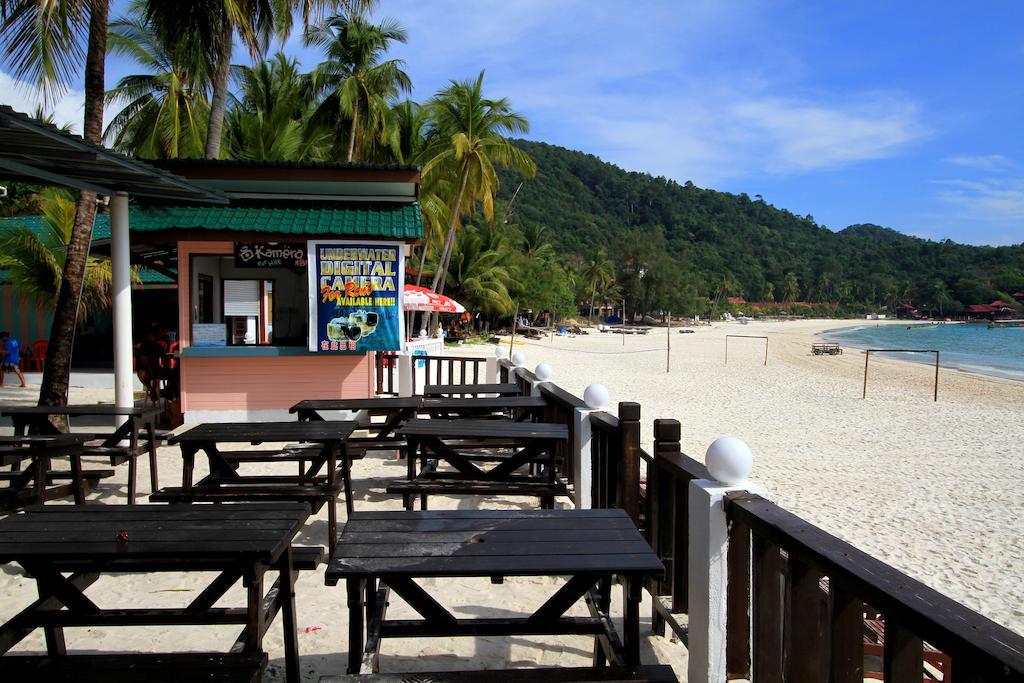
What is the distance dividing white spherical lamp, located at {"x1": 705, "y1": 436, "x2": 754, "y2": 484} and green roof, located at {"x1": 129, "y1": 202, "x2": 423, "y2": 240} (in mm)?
7114

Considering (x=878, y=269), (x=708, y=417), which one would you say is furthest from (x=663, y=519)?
(x=878, y=269)

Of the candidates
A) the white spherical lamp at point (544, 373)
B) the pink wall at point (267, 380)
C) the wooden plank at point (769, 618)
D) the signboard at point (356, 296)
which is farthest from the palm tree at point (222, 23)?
the wooden plank at point (769, 618)

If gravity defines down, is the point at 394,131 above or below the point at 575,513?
above

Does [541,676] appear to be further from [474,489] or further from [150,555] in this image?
[474,489]

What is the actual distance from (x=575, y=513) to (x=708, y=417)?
11071mm

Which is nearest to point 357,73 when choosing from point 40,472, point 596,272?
point 40,472

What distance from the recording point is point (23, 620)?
244cm

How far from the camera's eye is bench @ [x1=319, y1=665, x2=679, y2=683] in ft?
6.73

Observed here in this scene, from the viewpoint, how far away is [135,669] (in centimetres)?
220

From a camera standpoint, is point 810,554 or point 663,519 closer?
point 810,554

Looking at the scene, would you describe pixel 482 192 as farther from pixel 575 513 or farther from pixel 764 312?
pixel 764 312

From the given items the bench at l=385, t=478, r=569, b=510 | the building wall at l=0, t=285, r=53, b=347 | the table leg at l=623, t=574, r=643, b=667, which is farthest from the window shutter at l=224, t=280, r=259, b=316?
the table leg at l=623, t=574, r=643, b=667

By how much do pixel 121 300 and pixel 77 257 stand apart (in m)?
1.23

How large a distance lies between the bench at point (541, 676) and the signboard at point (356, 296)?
7.79m
